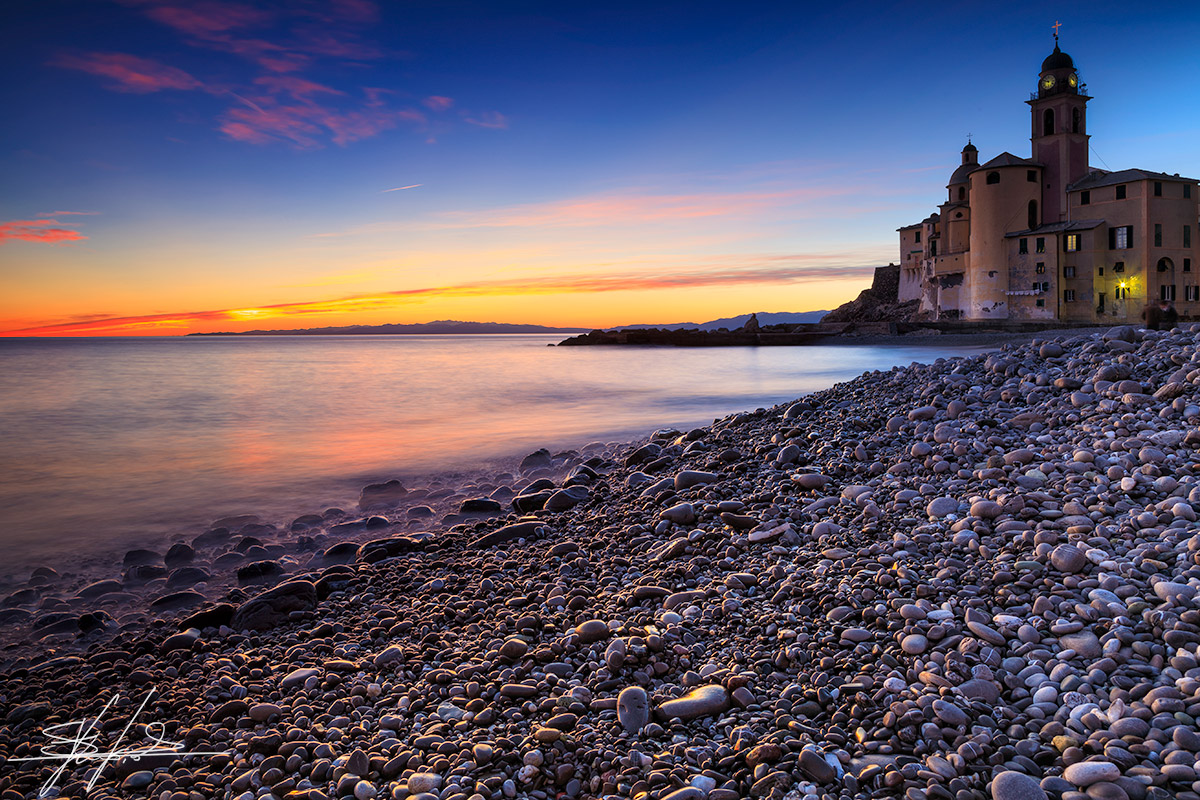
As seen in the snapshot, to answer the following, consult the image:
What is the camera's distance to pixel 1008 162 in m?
43.5

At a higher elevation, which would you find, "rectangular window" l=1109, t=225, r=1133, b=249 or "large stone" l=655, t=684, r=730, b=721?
"rectangular window" l=1109, t=225, r=1133, b=249

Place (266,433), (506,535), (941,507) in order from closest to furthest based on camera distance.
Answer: (941,507) → (506,535) → (266,433)

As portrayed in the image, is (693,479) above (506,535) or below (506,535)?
above

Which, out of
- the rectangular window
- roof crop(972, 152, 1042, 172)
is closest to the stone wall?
roof crop(972, 152, 1042, 172)

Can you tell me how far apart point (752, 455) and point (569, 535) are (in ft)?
6.33

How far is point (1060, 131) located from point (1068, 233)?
24.3ft

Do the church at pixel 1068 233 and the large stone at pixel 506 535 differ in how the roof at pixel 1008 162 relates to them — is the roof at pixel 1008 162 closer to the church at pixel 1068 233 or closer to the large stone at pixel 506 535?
the church at pixel 1068 233

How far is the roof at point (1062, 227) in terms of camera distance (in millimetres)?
40688

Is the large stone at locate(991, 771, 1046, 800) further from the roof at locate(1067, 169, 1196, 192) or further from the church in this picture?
the roof at locate(1067, 169, 1196, 192)

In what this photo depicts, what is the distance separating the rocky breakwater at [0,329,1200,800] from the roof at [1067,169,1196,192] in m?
46.1

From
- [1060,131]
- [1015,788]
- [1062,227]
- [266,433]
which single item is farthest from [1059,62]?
[1015,788]

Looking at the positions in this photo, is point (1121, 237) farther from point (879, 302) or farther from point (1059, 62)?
point (879, 302)

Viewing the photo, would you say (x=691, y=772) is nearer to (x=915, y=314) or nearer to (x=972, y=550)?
(x=972, y=550)

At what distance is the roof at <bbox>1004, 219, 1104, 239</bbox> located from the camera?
133ft
